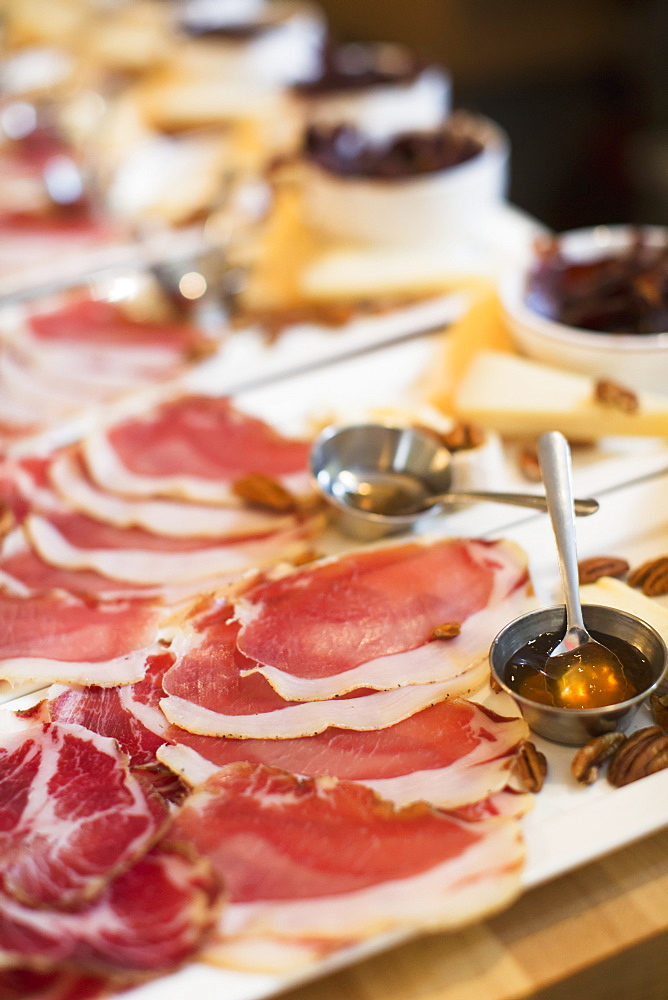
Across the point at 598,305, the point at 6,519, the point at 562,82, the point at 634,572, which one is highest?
the point at 598,305

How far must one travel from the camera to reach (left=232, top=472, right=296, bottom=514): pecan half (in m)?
1.31

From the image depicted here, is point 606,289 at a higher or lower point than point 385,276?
higher

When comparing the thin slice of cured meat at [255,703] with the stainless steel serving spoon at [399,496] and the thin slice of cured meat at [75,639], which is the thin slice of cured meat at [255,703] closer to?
the thin slice of cured meat at [75,639]

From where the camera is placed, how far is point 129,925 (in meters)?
0.80

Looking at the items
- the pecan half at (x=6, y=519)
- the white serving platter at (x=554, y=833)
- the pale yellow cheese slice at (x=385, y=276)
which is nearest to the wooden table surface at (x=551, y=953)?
the white serving platter at (x=554, y=833)

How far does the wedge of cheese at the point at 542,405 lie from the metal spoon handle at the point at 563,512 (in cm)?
24

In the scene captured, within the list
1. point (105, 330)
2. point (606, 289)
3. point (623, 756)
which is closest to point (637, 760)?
point (623, 756)

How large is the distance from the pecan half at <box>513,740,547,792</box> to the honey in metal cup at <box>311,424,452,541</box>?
0.40 meters

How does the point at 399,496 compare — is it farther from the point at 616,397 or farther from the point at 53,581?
the point at 53,581

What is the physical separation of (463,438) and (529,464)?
104mm

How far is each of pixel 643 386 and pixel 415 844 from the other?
0.86 metres

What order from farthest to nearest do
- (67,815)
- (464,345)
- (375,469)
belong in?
(464,345), (375,469), (67,815)

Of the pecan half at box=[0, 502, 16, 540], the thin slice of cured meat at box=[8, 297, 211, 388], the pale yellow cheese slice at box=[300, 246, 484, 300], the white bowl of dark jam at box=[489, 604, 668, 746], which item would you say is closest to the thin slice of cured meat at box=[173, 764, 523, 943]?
the white bowl of dark jam at box=[489, 604, 668, 746]

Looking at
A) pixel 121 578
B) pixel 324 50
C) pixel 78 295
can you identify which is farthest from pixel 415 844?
pixel 324 50
